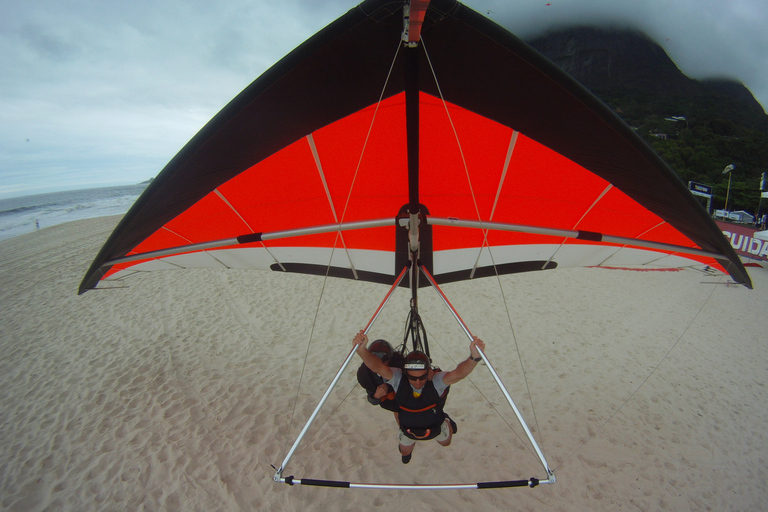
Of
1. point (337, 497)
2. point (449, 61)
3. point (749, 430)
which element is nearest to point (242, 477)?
point (337, 497)

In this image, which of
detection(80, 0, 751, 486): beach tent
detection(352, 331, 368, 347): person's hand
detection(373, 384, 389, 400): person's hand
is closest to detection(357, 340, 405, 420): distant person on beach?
detection(373, 384, 389, 400): person's hand

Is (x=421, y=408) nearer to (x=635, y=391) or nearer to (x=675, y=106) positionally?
(x=635, y=391)

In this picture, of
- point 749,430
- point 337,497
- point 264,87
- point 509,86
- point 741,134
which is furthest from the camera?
point 741,134

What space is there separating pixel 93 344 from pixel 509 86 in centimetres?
655

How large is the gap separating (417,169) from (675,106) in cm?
5149

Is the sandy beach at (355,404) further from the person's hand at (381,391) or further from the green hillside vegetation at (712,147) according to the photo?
the green hillside vegetation at (712,147)

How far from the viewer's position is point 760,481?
2.72 meters

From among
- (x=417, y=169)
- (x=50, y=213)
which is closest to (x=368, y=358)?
(x=417, y=169)

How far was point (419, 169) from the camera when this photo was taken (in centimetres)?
197

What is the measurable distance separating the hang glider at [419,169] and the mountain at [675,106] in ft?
42.0

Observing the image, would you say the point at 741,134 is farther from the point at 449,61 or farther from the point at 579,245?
the point at 449,61

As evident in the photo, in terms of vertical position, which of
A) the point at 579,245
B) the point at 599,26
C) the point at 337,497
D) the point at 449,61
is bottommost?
the point at 337,497

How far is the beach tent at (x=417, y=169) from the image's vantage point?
1107mm

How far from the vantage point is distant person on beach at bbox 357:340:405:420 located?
6.19ft
